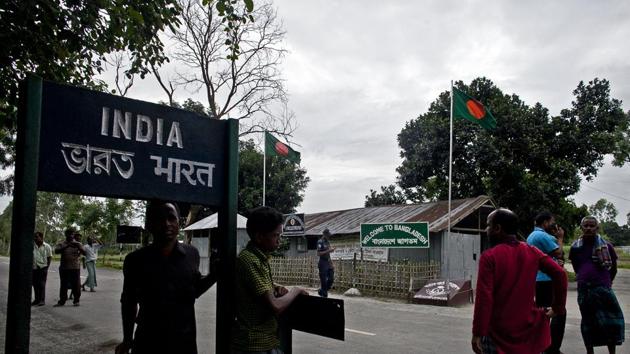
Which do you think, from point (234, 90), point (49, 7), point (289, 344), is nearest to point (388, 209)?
point (234, 90)

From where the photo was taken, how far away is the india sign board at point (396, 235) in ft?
52.3

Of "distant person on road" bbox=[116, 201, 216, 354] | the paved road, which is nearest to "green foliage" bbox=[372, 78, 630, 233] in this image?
the paved road

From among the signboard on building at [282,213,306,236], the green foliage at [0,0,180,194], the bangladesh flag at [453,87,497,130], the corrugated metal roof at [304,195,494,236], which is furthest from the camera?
the corrugated metal roof at [304,195,494,236]

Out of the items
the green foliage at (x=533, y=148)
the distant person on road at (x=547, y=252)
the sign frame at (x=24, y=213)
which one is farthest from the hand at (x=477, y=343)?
the green foliage at (x=533, y=148)

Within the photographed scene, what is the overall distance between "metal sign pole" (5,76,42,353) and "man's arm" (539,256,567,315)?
3126mm

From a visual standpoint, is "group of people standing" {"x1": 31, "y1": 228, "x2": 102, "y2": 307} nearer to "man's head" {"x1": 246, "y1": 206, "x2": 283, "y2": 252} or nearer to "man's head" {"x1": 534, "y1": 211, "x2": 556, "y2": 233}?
"man's head" {"x1": 534, "y1": 211, "x2": 556, "y2": 233}

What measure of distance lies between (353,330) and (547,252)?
4115 mm

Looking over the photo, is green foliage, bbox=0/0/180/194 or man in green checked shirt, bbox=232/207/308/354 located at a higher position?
green foliage, bbox=0/0/180/194

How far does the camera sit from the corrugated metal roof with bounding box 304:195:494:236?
20.0m

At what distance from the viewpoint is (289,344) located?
117 inches

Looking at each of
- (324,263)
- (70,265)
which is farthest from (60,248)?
(324,263)

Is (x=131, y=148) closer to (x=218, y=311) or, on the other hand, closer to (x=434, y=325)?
(x=218, y=311)

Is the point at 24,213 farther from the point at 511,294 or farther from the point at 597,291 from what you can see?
the point at 597,291

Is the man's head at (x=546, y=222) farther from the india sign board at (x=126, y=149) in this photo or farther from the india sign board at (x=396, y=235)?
the india sign board at (x=396, y=235)
